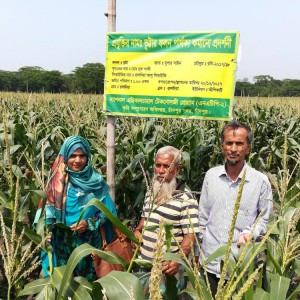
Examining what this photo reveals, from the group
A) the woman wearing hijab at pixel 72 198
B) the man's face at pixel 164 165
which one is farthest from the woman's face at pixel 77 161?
the man's face at pixel 164 165

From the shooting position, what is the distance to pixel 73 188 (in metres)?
2.62

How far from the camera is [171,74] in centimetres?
308

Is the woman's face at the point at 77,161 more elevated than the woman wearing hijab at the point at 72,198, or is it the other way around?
the woman's face at the point at 77,161

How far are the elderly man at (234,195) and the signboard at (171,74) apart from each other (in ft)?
2.54

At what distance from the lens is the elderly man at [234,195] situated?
2.25 m

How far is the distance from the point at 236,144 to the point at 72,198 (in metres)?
1.14

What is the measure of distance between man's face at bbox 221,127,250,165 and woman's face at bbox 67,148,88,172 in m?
0.97

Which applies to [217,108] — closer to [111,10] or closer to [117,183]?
[111,10]

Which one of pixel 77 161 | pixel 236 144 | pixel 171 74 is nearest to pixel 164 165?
pixel 236 144

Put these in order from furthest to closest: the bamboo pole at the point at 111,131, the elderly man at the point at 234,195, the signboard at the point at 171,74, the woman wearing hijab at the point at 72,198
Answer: the bamboo pole at the point at 111,131, the signboard at the point at 171,74, the woman wearing hijab at the point at 72,198, the elderly man at the point at 234,195

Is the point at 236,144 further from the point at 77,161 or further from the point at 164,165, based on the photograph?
the point at 77,161

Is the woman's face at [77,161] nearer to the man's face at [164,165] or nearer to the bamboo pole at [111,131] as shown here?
the man's face at [164,165]

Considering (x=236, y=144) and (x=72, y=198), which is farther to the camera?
(x=72, y=198)

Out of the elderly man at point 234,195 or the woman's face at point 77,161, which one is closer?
the elderly man at point 234,195
